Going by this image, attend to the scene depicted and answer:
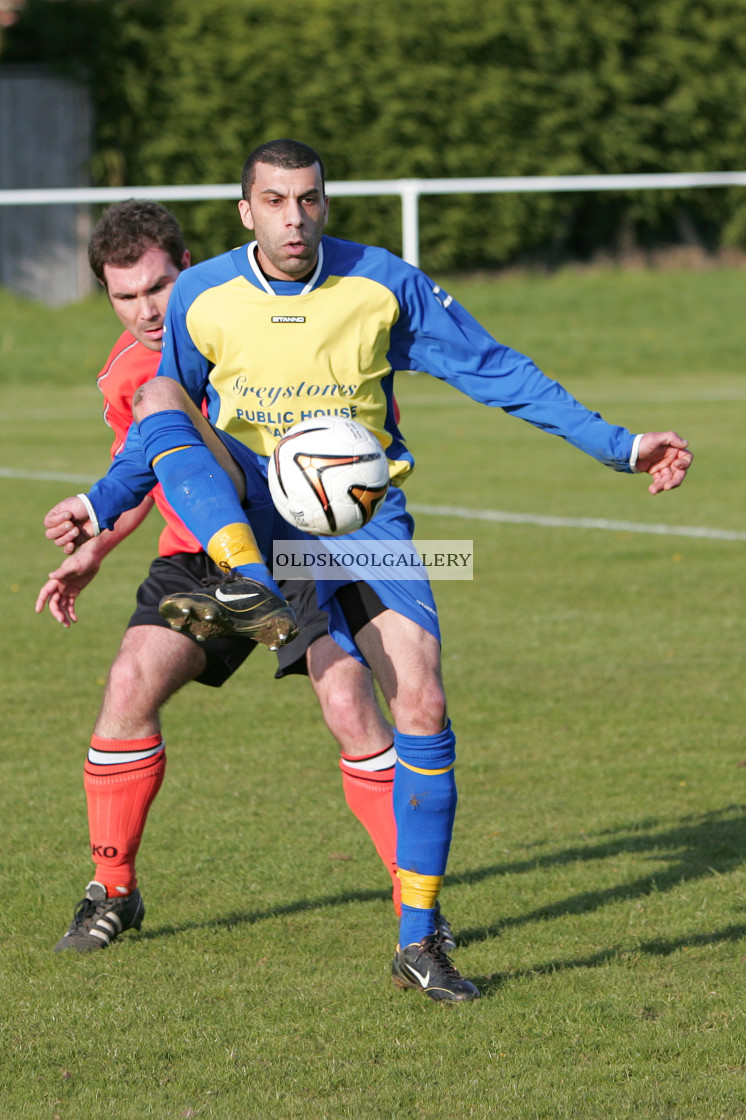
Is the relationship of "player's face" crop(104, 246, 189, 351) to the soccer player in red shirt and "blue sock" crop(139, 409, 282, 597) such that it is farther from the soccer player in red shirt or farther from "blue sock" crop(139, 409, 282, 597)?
"blue sock" crop(139, 409, 282, 597)

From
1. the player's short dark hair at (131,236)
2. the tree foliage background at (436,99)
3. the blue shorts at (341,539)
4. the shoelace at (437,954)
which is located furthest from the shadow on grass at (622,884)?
the tree foliage background at (436,99)

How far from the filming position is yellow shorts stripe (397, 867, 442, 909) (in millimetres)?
4109

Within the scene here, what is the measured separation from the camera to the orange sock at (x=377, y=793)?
4.61 metres

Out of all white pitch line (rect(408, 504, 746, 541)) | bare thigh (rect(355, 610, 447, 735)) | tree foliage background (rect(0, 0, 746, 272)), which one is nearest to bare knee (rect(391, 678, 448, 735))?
bare thigh (rect(355, 610, 447, 735))

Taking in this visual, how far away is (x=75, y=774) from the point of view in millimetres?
6039

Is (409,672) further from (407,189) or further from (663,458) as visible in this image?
(407,189)

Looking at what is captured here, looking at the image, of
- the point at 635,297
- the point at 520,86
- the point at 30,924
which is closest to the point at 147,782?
the point at 30,924

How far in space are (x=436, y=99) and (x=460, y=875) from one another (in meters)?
20.6

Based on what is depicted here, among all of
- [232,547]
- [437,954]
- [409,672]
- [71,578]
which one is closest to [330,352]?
[232,547]

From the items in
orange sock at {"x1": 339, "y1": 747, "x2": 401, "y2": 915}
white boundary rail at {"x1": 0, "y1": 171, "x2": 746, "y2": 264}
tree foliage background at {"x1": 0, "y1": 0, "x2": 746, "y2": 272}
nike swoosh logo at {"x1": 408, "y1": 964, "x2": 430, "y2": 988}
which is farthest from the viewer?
tree foliage background at {"x1": 0, "y1": 0, "x2": 746, "y2": 272}

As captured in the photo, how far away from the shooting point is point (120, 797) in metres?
4.53

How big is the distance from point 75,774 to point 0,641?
2.33 meters

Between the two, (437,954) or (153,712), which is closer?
(437,954)

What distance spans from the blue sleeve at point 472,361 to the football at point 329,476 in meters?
0.42
